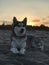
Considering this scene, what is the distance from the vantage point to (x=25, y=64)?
1534 cm

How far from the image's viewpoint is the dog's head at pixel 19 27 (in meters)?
17.8

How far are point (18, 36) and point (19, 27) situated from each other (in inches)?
24.4

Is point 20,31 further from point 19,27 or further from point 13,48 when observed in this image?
point 13,48

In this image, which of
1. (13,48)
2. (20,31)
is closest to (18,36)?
(20,31)

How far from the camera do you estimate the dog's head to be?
700 inches

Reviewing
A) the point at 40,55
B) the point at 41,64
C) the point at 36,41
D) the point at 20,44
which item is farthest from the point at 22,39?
the point at 36,41

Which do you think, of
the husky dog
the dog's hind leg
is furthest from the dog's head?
the dog's hind leg

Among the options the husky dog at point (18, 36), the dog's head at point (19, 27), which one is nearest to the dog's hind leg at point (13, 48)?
the husky dog at point (18, 36)

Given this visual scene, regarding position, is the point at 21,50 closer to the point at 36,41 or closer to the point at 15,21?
the point at 15,21

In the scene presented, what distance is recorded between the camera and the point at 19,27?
58.8 feet

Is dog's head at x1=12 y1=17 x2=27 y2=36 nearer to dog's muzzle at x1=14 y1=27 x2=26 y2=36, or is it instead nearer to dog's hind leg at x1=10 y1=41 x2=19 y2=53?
dog's muzzle at x1=14 y1=27 x2=26 y2=36

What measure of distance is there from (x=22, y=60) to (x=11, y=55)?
57.7 inches

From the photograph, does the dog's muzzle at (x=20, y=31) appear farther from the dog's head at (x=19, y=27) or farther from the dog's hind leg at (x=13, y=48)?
the dog's hind leg at (x=13, y=48)

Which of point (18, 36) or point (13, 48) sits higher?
point (18, 36)
